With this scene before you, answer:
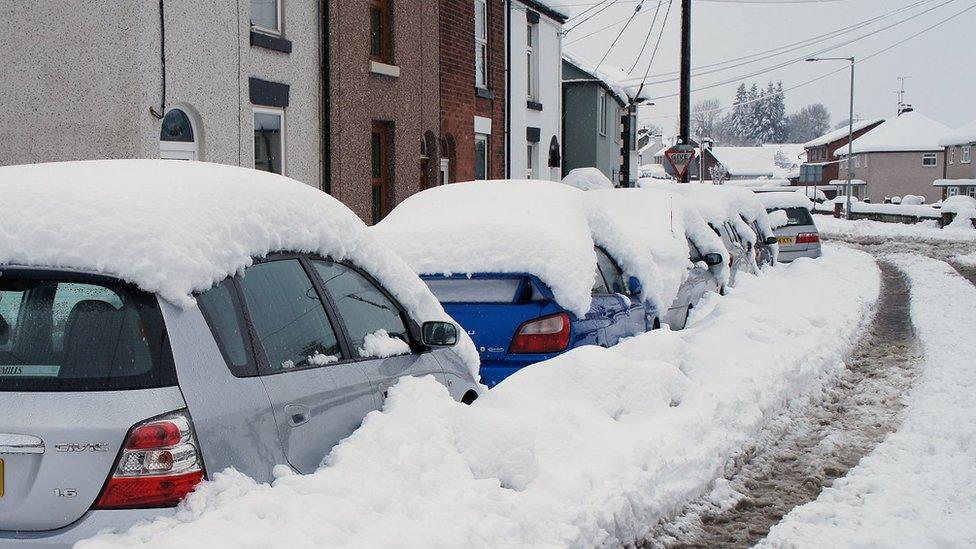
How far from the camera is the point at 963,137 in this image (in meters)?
63.7

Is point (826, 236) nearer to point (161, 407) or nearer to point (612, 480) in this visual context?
point (612, 480)

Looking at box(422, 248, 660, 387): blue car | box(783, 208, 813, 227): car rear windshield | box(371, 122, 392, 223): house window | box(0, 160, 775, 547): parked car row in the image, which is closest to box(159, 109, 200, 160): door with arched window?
box(371, 122, 392, 223): house window

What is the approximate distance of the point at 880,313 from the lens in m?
14.5

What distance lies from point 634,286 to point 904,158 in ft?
257

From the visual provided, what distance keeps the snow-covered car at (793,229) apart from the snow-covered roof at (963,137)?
47.4 m

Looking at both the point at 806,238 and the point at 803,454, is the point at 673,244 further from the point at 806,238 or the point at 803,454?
the point at 806,238

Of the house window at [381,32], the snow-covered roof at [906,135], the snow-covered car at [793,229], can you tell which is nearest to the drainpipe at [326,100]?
the house window at [381,32]

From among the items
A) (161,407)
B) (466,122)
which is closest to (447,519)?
(161,407)

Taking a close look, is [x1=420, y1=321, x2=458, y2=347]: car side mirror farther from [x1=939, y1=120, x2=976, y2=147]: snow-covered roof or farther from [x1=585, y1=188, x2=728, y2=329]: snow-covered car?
[x1=939, y1=120, x2=976, y2=147]: snow-covered roof

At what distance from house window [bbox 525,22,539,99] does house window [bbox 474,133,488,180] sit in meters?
3.48

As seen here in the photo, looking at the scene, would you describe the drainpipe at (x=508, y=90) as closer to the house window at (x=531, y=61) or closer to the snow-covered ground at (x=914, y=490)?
the house window at (x=531, y=61)

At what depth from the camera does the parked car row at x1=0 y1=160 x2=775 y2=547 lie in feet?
9.52

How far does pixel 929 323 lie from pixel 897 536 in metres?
9.24

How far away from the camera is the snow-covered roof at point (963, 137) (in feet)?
206
